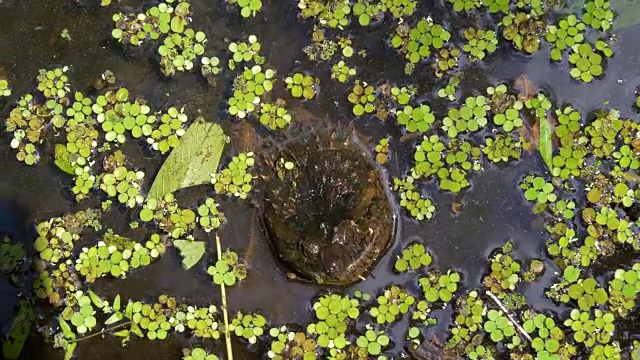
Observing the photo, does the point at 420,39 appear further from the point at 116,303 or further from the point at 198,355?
the point at 116,303

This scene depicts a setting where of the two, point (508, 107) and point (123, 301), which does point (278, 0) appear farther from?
point (123, 301)

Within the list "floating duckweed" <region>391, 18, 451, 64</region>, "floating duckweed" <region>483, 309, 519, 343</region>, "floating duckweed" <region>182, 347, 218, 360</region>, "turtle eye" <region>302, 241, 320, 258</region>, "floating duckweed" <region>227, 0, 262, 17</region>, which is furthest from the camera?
"floating duckweed" <region>227, 0, 262, 17</region>

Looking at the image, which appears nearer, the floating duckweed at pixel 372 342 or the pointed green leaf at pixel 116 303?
the floating duckweed at pixel 372 342

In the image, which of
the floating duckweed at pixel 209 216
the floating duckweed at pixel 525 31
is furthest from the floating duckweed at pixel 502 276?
the floating duckweed at pixel 209 216

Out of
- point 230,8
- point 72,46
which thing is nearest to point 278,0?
point 230,8

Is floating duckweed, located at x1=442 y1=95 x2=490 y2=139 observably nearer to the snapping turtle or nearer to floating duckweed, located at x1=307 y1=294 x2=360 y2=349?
the snapping turtle

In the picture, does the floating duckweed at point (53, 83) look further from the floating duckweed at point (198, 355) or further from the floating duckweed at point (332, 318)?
the floating duckweed at point (332, 318)

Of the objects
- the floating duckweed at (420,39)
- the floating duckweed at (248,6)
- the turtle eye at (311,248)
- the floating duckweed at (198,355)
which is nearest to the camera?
the turtle eye at (311,248)

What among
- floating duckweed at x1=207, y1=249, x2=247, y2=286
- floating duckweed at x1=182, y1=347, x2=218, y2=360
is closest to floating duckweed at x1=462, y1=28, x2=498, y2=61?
floating duckweed at x1=207, y1=249, x2=247, y2=286
